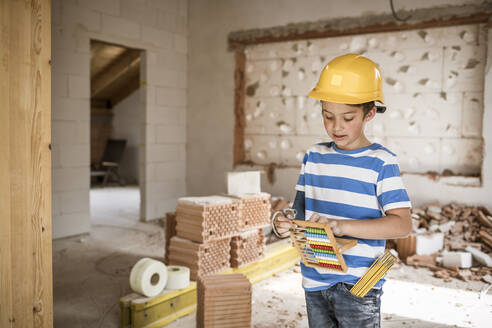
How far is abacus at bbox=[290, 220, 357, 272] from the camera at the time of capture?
1541mm

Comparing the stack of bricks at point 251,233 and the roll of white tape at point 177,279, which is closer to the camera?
the roll of white tape at point 177,279

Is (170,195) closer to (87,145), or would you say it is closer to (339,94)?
(87,145)

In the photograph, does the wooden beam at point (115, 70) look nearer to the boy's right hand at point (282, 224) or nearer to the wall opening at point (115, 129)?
the wall opening at point (115, 129)

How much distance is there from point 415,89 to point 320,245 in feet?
16.1

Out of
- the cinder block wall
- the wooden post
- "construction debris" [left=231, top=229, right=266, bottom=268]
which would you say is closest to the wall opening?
the cinder block wall

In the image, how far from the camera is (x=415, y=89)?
5848mm

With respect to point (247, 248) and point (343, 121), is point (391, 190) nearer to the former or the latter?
point (343, 121)

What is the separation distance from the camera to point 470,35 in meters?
5.51

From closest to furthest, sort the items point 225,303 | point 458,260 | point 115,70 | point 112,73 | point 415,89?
point 225,303 → point 458,260 → point 415,89 → point 115,70 → point 112,73

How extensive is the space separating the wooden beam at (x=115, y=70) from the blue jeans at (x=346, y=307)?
804 cm

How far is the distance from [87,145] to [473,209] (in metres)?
5.33

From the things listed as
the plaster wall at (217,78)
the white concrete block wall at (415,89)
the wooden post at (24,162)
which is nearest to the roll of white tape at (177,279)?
the wooden post at (24,162)

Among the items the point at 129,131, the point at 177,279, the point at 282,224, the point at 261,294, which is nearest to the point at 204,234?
the point at 177,279

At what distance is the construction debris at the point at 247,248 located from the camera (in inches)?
160
